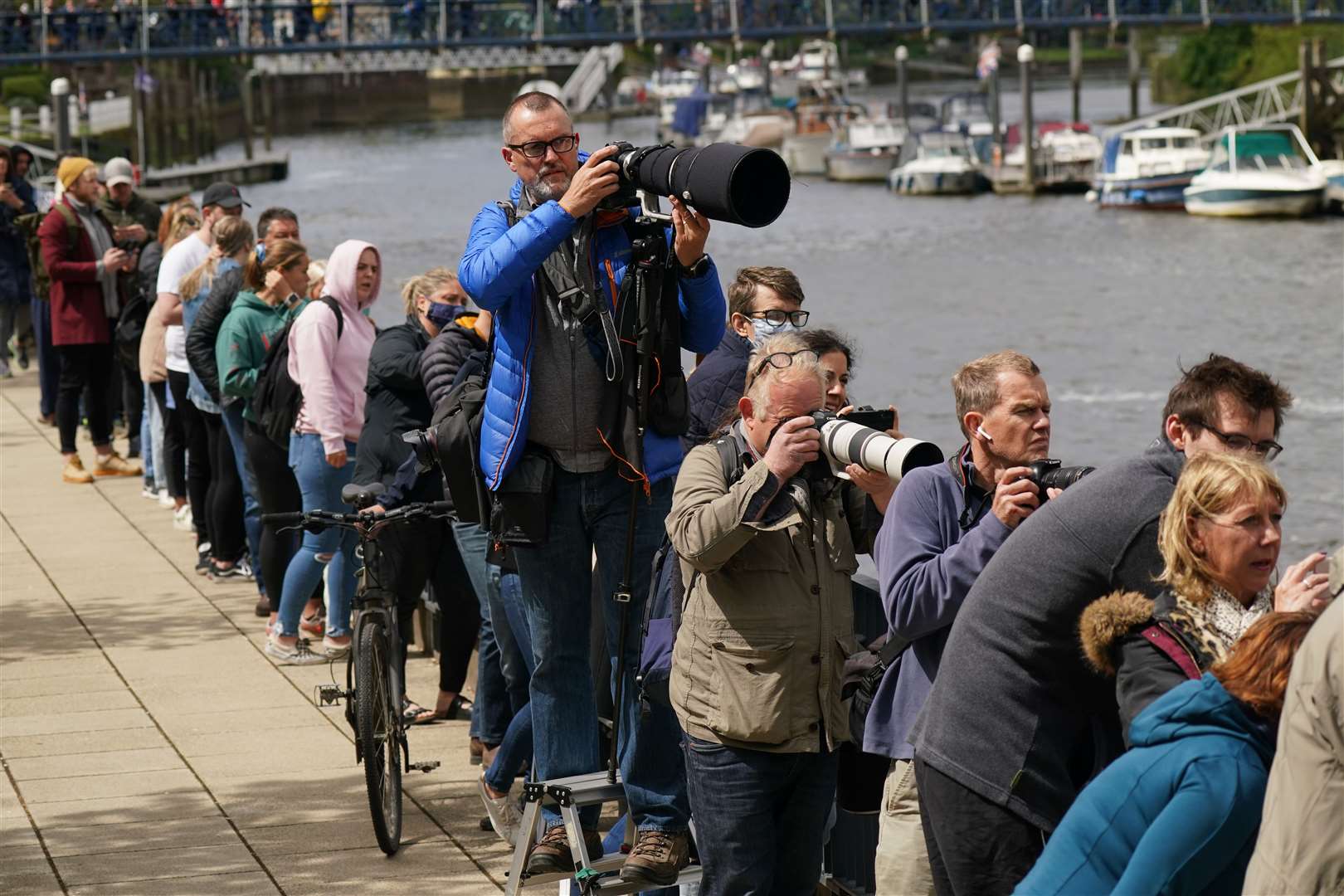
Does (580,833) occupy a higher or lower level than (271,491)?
lower

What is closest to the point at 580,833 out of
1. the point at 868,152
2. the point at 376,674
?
the point at 376,674

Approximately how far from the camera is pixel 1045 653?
400 centimetres

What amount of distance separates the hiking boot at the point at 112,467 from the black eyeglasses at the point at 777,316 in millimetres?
8643

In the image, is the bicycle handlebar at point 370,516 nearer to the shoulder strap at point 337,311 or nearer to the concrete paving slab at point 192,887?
the concrete paving slab at point 192,887

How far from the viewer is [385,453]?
7.79 meters

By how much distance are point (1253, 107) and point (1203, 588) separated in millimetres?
73126

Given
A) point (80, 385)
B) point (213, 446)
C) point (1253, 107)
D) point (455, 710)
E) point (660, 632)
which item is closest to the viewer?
point (660, 632)

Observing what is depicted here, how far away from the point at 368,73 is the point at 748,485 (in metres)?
119

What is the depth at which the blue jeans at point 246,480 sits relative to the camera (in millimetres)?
9656

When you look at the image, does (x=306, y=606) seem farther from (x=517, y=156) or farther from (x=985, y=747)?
(x=985, y=747)

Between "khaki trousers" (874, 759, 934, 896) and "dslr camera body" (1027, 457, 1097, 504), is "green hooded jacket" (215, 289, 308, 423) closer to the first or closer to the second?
"khaki trousers" (874, 759, 934, 896)

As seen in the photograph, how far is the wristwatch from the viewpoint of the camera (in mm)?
→ 5316

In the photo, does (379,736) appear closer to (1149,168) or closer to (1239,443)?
(1239,443)

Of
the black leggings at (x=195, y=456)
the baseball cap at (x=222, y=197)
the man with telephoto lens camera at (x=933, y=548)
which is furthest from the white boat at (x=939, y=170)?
the man with telephoto lens camera at (x=933, y=548)
